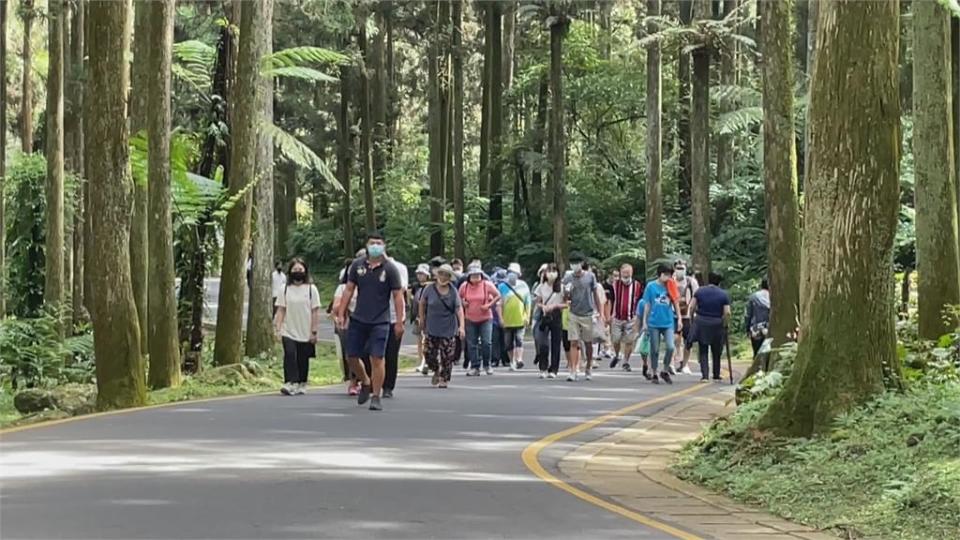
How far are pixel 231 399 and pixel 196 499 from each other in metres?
7.42

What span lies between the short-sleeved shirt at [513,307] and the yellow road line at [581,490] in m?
6.66

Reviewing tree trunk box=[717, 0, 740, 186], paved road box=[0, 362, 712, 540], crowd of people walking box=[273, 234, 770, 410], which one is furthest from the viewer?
tree trunk box=[717, 0, 740, 186]

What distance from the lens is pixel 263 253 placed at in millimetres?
23594

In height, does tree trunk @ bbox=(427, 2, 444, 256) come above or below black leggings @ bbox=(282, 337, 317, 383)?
above

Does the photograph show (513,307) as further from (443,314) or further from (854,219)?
(854,219)

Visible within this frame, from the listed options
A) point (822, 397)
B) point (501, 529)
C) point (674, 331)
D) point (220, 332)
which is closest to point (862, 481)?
point (822, 397)

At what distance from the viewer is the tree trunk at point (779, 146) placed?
17250 millimetres

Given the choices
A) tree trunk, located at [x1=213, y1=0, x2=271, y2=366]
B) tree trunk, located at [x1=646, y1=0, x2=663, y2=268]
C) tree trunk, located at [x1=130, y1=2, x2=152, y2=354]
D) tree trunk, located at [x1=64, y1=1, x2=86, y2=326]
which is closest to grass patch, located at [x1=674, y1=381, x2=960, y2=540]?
tree trunk, located at [x1=130, y1=2, x2=152, y2=354]

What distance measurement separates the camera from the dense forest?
1012 centimetres

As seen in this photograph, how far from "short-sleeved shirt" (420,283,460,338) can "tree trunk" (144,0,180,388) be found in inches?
151

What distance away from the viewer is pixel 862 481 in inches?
344

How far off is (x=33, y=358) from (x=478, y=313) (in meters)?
8.29

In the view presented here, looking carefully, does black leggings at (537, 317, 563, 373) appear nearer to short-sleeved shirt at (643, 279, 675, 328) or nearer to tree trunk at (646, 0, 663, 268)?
short-sleeved shirt at (643, 279, 675, 328)

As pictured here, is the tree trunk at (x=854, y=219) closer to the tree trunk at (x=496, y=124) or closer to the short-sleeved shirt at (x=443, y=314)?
the short-sleeved shirt at (x=443, y=314)
